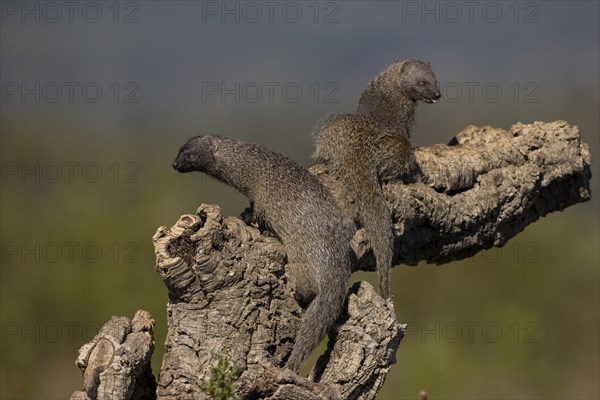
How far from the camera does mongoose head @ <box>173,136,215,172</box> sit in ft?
23.8

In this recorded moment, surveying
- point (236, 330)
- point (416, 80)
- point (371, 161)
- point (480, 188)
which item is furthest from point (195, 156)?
point (416, 80)

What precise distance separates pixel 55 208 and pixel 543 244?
Answer: 8611mm

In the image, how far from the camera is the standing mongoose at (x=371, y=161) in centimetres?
696

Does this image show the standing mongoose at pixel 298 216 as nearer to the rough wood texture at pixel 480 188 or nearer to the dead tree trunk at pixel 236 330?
the dead tree trunk at pixel 236 330

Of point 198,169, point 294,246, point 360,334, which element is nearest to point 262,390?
point 360,334

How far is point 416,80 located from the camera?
9406 millimetres

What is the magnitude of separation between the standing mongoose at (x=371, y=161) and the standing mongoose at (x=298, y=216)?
23 cm

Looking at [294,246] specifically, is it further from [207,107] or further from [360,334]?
[207,107]

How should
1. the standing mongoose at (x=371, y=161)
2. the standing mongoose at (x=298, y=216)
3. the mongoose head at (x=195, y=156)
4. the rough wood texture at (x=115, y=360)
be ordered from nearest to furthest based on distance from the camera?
the rough wood texture at (x=115, y=360), the standing mongoose at (x=298, y=216), the standing mongoose at (x=371, y=161), the mongoose head at (x=195, y=156)

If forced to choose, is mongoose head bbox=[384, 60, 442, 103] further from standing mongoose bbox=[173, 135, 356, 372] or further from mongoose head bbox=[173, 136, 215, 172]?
mongoose head bbox=[173, 136, 215, 172]

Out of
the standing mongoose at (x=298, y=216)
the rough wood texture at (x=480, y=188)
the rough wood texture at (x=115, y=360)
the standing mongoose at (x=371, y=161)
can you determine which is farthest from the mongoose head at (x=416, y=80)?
the rough wood texture at (x=115, y=360)

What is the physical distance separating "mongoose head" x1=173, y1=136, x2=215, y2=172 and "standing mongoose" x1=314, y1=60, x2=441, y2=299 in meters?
0.93

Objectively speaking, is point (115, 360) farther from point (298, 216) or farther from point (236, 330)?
point (298, 216)

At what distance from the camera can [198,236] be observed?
5754 mm
